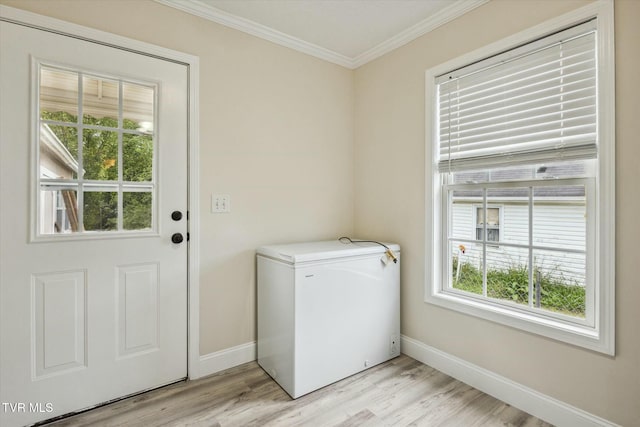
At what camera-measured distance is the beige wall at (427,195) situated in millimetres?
1403

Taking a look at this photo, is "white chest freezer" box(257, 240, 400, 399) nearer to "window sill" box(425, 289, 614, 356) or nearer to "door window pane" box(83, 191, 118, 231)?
"window sill" box(425, 289, 614, 356)

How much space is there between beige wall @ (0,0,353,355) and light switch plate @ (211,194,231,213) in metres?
0.03

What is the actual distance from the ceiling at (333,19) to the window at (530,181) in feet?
1.14

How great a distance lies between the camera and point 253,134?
226cm

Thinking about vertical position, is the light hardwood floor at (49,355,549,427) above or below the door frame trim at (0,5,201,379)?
below

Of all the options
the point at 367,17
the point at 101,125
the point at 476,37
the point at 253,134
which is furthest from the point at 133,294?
the point at 476,37

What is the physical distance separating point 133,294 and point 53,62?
50.6 inches

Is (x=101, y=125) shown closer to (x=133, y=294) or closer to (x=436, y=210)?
(x=133, y=294)

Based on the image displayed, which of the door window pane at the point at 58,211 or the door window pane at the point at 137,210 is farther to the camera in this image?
the door window pane at the point at 137,210

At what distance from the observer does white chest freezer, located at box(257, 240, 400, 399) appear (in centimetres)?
185

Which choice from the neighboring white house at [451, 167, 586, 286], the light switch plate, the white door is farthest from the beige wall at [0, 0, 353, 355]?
the neighboring white house at [451, 167, 586, 286]

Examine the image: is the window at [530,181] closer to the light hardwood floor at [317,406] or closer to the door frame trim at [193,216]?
the light hardwood floor at [317,406]

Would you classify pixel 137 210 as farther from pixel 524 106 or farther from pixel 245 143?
pixel 524 106

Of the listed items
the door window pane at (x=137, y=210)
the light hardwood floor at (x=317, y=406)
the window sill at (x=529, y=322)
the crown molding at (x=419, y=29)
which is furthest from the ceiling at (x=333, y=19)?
the light hardwood floor at (x=317, y=406)
